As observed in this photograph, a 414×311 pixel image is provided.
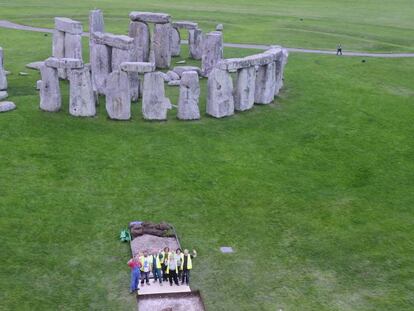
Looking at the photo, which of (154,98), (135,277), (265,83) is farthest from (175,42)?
(135,277)

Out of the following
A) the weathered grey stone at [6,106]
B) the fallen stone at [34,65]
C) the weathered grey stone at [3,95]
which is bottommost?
the weathered grey stone at [6,106]

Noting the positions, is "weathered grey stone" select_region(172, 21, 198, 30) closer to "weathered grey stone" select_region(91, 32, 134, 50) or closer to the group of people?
"weathered grey stone" select_region(91, 32, 134, 50)

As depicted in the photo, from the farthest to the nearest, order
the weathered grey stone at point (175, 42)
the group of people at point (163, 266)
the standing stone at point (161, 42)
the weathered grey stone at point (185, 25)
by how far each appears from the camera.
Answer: the weathered grey stone at point (175, 42) → the weathered grey stone at point (185, 25) → the standing stone at point (161, 42) → the group of people at point (163, 266)

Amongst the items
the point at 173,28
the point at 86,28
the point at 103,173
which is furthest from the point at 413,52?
the point at 103,173

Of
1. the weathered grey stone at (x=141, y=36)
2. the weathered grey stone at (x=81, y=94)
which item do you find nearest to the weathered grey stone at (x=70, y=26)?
the weathered grey stone at (x=141, y=36)

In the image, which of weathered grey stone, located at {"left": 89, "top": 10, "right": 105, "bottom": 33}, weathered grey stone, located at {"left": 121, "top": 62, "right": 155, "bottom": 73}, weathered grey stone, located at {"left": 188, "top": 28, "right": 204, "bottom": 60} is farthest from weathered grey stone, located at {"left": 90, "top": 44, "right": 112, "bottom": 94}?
weathered grey stone, located at {"left": 188, "top": 28, "right": 204, "bottom": 60}

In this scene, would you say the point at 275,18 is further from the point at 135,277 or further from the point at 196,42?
the point at 135,277

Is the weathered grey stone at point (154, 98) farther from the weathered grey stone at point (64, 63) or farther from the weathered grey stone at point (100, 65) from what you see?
the weathered grey stone at point (100, 65)

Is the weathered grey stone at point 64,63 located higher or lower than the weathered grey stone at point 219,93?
higher
